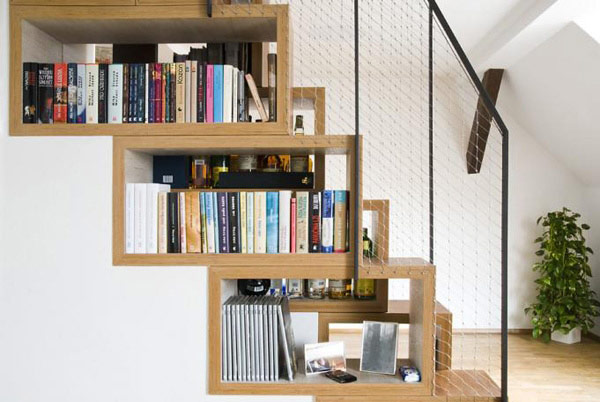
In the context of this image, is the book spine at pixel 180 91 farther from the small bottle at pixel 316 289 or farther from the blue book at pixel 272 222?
the small bottle at pixel 316 289

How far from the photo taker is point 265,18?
6.31ft

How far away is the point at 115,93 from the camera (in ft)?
6.42

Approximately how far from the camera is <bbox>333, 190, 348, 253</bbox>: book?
1.96 meters

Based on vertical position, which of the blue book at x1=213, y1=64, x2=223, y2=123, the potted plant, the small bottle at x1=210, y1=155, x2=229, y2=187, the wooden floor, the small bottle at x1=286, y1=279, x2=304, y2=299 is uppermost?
the blue book at x1=213, y1=64, x2=223, y2=123

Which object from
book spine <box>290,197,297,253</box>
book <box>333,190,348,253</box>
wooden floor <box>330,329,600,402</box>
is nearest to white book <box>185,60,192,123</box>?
book spine <box>290,197,297,253</box>

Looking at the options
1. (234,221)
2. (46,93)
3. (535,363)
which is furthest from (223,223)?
(535,363)

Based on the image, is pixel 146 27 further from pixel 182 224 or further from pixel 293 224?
pixel 293 224

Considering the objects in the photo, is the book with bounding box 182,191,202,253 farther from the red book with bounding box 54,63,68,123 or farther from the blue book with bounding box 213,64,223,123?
the red book with bounding box 54,63,68,123

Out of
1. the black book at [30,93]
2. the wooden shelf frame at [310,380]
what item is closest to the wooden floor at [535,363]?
the wooden shelf frame at [310,380]

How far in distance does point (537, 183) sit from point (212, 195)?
4148mm

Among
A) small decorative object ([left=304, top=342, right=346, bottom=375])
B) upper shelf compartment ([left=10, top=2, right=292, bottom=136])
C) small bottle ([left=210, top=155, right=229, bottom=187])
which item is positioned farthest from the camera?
small bottle ([left=210, top=155, right=229, bottom=187])

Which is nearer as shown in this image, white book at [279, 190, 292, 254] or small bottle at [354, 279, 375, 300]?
white book at [279, 190, 292, 254]

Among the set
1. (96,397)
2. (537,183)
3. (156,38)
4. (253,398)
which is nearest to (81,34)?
(156,38)

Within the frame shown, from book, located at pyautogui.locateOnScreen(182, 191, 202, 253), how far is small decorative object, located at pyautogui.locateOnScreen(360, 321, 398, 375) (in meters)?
0.70
